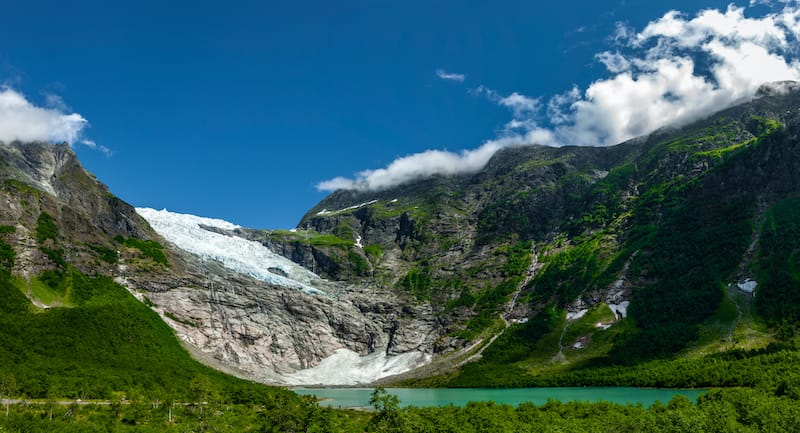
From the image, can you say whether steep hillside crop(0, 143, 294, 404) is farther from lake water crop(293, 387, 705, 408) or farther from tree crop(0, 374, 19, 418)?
lake water crop(293, 387, 705, 408)

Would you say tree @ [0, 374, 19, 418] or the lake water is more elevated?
tree @ [0, 374, 19, 418]

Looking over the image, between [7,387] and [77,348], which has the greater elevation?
[77,348]

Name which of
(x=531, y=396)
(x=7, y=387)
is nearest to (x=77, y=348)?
(x=7, y=387)

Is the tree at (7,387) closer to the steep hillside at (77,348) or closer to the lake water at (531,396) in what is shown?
the steep hillside at (77,348)

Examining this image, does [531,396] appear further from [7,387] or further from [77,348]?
[77,348]

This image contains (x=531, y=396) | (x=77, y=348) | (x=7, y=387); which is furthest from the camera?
(x=531, y=396)

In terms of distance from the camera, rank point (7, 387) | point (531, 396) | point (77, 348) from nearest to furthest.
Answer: point (7, 387)
point (77, 348)
point (531, 396)

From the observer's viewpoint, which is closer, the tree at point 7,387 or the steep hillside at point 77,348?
the tree at point 7,387

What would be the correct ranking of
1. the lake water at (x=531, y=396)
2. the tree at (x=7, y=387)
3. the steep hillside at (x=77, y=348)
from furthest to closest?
the lake water at (x=531, y=396) < the steep hillside at (x=77, y=348) < the tree at (x=7, y=387)

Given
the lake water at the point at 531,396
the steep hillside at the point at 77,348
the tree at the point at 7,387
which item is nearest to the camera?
the tree at the point at 7,387

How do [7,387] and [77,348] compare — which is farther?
[77,348]

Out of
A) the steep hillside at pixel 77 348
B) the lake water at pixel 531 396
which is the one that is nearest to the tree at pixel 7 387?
the steep hillside at pixel 77 348

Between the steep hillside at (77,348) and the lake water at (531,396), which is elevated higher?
the steep hillside at (77,348)

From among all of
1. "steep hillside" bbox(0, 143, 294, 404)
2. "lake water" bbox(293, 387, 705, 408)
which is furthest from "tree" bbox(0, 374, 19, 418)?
"lake water" bbox(293, 387, 705, 408)
